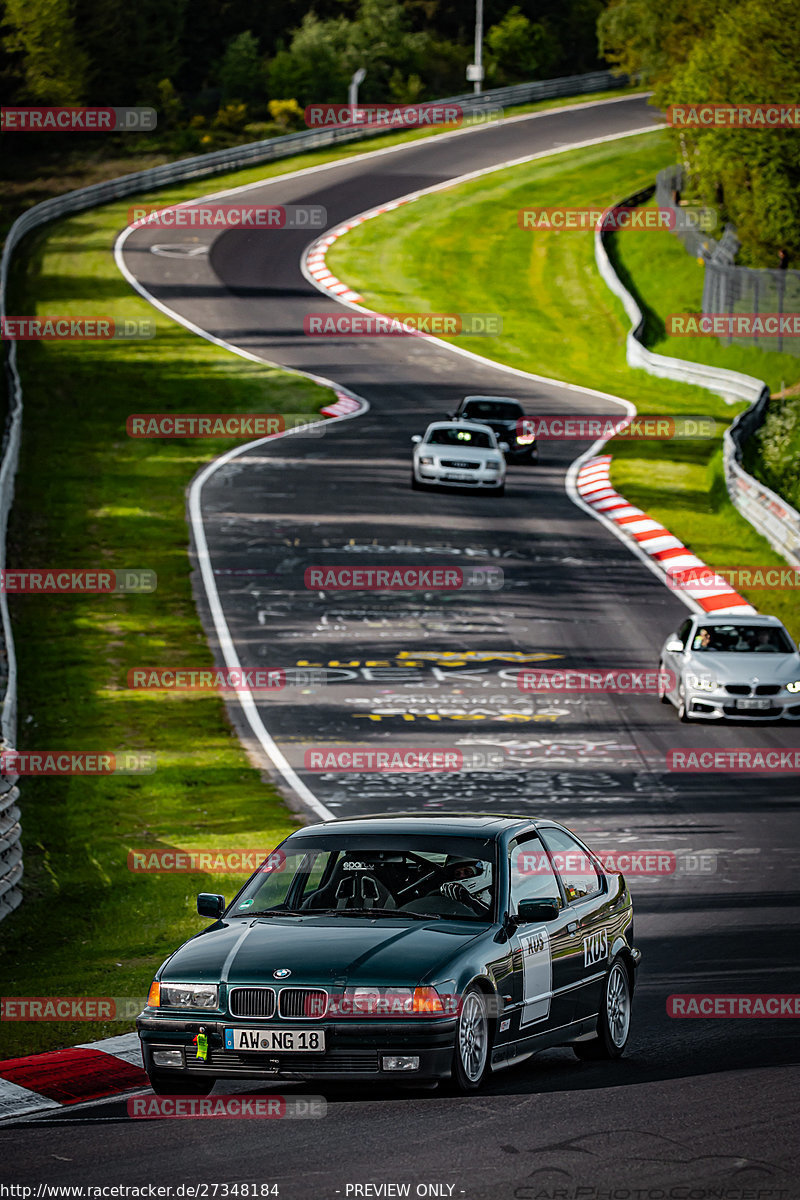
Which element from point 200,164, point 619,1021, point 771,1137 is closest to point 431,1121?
point 771,1137

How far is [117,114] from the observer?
254ft

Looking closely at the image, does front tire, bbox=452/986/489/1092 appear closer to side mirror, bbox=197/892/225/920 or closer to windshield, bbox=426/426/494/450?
side mirror, bbox=197/892/225/920

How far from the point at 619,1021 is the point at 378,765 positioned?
10.6m

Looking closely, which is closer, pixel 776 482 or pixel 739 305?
pixel 776 482

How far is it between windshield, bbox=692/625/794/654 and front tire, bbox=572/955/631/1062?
13723 millimetres

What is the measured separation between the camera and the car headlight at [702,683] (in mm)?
22406

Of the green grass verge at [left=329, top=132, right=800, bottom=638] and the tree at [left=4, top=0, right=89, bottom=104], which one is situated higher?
the tree at [left=4, top=0, right=89, bottom=104]

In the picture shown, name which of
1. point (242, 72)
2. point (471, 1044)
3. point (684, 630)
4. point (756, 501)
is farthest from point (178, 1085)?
point (242, 72)

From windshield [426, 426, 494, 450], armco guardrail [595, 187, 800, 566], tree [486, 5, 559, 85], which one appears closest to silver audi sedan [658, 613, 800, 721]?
armco guardrail [595, 187, 800, 566]

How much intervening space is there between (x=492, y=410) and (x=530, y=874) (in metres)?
30.2

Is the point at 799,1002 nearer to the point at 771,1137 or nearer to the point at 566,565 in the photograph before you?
the point at 771,1137

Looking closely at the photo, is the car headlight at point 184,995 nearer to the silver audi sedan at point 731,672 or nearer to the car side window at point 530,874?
the car side window at point 530,874

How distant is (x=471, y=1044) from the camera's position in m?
8.09

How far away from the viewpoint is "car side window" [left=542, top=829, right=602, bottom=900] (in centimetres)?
960
